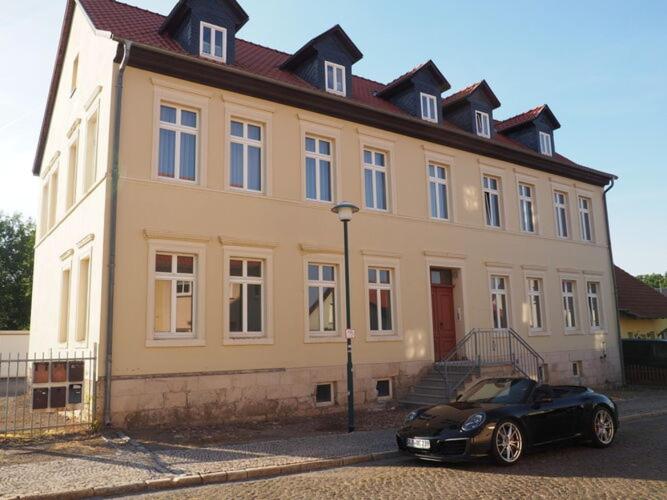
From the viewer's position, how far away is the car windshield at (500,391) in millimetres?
8914

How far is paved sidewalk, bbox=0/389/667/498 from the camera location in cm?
734

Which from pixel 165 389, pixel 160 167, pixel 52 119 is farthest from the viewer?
pixel 52 119

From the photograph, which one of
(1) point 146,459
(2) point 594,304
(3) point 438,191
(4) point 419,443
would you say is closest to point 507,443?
(4) point 419,443

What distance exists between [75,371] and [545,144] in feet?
59.2

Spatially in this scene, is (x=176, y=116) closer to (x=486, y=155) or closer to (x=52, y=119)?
(x=52, y=119)

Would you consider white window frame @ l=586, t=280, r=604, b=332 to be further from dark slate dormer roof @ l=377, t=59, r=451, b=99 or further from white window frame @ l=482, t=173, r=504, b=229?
dark slate dormer roof @ l=377, t=59, r=451, b=99

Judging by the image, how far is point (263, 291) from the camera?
44.6 feet

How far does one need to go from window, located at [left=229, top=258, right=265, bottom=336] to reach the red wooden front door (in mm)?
5796

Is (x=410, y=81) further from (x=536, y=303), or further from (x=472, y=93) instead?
(x=536, y=303)

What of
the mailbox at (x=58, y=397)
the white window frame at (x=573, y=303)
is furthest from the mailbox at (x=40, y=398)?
the white window frame at (x=573, y=303)

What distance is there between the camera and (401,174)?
16.7 metres

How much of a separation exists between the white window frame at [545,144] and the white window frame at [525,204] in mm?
2076

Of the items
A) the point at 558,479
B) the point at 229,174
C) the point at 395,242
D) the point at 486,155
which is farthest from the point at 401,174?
the point at 558,479

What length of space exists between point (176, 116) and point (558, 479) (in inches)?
412
